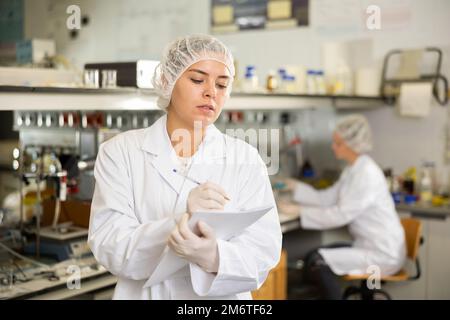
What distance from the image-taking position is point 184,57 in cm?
159

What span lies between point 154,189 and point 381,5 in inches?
112

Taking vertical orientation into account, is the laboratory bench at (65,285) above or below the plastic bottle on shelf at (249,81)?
below

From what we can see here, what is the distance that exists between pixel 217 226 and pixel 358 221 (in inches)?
80.9

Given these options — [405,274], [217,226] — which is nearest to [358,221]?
[405,274]

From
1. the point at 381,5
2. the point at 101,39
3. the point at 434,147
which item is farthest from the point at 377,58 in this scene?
the point at 101,39

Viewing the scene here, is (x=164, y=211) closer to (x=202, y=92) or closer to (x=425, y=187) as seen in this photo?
(x=202, y=92)

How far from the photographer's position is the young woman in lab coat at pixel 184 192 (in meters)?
1.39

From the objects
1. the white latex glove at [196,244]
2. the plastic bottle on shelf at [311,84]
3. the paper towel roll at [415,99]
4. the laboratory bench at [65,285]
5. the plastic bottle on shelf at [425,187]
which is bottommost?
the laboratory bench at [65,285]

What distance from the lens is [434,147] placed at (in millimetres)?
3729

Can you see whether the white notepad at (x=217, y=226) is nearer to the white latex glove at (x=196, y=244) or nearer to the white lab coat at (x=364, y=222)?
the white latex glove at (x=196, y=244)

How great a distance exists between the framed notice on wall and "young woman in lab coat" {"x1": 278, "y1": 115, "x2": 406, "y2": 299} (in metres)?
1.17

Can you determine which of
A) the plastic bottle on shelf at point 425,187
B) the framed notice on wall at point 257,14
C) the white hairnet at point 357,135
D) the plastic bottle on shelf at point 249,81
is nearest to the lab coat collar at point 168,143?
the plastic bottle on shelf at point 249,81

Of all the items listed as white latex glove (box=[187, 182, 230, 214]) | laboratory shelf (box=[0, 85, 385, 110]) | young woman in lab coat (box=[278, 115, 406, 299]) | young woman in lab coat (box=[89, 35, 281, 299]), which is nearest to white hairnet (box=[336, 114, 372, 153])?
young woman in lab coat (box=[278, 115, 406, 299])

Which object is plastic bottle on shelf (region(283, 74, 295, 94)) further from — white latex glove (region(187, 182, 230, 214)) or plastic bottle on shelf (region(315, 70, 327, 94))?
white latex glove (region(187, 182, 230, 214))
